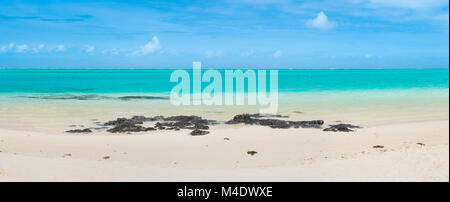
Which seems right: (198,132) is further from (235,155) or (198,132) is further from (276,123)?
(276,123)

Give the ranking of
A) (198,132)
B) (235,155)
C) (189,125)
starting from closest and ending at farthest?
(235,155), (198,132), (189,125)

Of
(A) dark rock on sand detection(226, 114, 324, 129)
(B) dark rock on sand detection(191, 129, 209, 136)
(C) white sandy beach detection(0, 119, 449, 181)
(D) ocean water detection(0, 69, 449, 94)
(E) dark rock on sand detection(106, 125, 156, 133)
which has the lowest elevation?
(C) white sandy beach detection(0, 119, 449, 181)

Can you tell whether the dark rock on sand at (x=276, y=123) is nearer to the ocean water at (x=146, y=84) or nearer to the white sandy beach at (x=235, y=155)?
the white sandy beach at (x=235, y=155)

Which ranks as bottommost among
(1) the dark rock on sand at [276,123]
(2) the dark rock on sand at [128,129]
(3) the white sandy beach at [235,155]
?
(3) the white sandy beach at [235,155]

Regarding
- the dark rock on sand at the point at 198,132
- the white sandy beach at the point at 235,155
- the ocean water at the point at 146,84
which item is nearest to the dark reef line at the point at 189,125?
the dark rock on sand at the point at 198,132

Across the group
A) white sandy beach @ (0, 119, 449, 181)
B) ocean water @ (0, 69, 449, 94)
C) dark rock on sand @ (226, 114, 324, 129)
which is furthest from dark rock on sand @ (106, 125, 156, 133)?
ocean water @ (0, 69, 449, 94)

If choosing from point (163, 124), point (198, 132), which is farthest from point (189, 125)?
point (198, 132)

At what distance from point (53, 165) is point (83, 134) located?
6.05 m

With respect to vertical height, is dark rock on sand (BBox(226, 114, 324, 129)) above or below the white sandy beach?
above

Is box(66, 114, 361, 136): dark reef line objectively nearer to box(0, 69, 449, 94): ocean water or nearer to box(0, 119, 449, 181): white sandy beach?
box(0, 119, 449, 181): white sandy beach

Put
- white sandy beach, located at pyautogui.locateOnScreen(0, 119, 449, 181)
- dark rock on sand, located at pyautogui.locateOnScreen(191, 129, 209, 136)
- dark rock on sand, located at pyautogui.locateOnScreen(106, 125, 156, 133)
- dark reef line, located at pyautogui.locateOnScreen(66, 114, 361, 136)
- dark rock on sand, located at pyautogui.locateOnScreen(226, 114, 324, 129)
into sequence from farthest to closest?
dark rock on sand, located at pyautogui.locateOnScreen(226, 114, 324, 129)
dark reef line, located at pyautogui.locateOnScreen(66, 114, 361, 136)
dark rock on sand, located at pyautogui.locateOnScreen(106, 125, 156, 133)
dark rock on sand, located at pyautogui.locateOnScreen(191, 129, 209, 136)
white sandy beach, located at pyautogui.locateOnScreen(0, 119, 449, 181)
